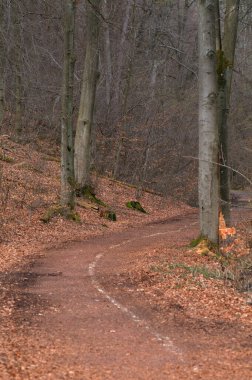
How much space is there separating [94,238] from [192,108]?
18.0 m

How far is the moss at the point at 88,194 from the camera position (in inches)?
851

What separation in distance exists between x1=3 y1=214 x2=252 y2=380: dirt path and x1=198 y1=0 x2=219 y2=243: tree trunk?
2404mm

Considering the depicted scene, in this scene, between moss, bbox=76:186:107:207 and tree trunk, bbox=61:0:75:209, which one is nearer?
tree trunk, bbox=61:0:75:209

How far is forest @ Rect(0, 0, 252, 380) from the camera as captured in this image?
6.86m

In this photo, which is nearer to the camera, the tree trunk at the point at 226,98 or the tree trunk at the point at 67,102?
the tree trunk at the point at 226,98

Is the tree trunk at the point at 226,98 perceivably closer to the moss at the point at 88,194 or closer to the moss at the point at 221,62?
the moss at the point at 221,62

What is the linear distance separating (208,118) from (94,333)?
6.36 metres

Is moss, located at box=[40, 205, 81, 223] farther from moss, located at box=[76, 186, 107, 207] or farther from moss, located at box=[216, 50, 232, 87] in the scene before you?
moss, located at box=[216, 50, 232, 87]

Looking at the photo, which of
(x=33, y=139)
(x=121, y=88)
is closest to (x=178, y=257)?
(x=33, y=139)

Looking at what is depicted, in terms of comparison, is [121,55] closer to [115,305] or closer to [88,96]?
[88,96]

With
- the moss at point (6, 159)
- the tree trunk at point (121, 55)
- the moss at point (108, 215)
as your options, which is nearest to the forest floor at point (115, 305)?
the moss at point (108, 215)

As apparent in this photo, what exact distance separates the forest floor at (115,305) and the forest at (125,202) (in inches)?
1.2

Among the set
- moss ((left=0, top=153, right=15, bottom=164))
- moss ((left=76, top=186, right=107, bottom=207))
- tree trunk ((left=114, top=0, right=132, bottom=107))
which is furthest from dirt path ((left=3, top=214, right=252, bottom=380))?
tree trunk ((left=114, top=0, right=132, bottom=107))

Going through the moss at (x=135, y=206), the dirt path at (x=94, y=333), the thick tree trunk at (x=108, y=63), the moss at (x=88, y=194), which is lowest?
the moss at (x=135, y=206)
